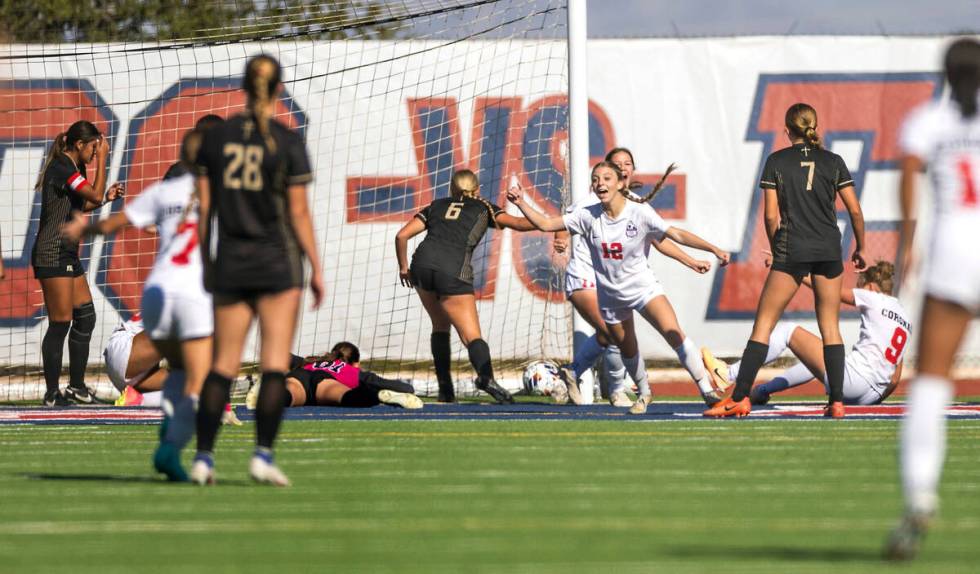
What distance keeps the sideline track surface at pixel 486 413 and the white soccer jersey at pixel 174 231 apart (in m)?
4.19

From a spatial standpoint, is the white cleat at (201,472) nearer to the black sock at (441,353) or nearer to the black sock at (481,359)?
the black sock at (481,359)

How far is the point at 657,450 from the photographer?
8.71m

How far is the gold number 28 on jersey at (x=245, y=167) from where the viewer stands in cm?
678

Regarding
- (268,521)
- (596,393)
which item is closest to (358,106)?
(596,393)

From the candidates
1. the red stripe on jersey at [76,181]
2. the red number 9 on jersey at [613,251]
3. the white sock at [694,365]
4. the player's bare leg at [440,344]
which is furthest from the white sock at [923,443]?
the player's bare leg at [440,344]

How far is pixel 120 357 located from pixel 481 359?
3.14 metres

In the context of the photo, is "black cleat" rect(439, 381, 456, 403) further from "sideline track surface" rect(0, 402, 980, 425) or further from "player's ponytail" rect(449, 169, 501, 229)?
"player's ponytail" rect(449, 169, 501, 229)

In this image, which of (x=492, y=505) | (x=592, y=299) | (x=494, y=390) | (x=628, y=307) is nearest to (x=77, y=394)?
(x=494, y=390)

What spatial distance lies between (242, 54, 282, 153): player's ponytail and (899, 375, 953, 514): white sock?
3.11 metres

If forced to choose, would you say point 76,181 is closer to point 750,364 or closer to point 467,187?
point 467,187

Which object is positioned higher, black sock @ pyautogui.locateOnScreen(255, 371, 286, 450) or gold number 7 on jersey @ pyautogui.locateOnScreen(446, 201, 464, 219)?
gold number 7 on jersey @ pyautogui.locateOnScreen(446, 201, 464, 219)

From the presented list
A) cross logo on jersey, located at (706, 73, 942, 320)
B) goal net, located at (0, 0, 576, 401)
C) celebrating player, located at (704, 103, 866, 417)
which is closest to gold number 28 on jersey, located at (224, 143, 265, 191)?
celebrating player, located at (704, 103, 866, 417)

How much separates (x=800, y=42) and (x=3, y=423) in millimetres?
9931

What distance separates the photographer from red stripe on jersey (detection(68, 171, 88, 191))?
13234 millimetres
